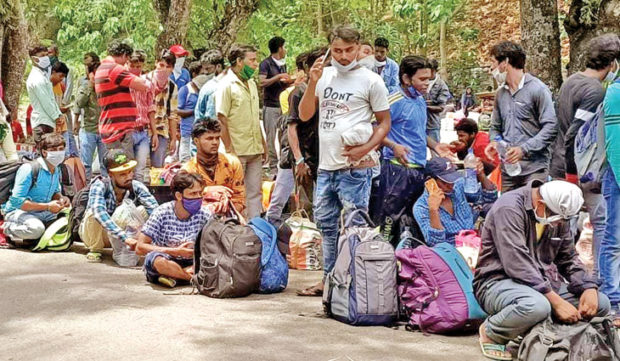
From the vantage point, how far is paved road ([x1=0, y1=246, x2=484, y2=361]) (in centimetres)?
571

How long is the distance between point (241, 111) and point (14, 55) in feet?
26.5

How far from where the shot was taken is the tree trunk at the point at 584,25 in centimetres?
1031

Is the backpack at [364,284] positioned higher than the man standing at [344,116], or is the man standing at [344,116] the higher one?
the man standing at [344,116]

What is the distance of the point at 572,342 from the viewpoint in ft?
17.8

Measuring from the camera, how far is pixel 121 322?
6418 millimetres

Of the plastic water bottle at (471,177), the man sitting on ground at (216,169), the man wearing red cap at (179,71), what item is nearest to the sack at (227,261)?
the man sitting on ground at (216,169)

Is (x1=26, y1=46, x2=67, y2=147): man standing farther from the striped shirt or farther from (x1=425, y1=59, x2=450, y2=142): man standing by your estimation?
(x1=425, y1=59, x2=450, y2=142): man standing

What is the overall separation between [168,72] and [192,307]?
244 inches

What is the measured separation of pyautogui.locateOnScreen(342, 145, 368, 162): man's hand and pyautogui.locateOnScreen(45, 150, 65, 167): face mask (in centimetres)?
355

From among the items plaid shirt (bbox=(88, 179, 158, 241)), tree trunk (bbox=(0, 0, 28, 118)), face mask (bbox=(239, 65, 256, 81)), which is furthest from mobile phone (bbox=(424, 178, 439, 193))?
tree trunk (bbox=(0, 0, 28, 118))

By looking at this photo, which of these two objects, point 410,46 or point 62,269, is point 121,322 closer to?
point 62,269

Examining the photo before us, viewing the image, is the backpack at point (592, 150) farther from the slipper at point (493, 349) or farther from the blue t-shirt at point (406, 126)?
the slipper at point (493, 349)

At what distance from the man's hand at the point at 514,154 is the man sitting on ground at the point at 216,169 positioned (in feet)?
7.72

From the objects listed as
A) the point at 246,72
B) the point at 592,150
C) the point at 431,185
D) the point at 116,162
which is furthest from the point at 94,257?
the point at 592,150
